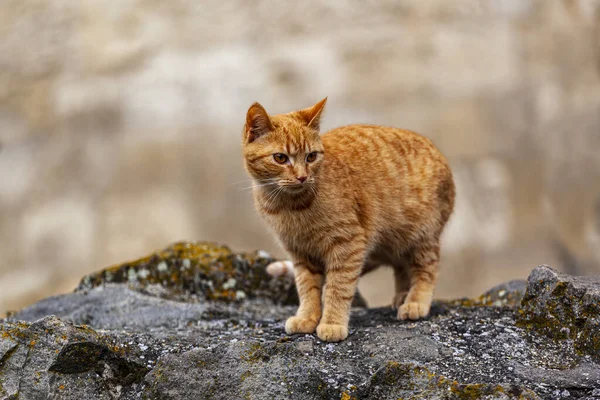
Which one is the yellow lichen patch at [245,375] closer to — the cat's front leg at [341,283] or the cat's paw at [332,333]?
the cat's paw at [332,333]

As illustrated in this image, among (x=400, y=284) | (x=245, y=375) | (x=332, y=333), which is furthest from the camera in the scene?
(x=400, y=284)

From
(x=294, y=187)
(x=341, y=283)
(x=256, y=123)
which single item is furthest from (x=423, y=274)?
(x=256, y=123)

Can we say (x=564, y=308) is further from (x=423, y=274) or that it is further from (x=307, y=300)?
(x=307, y=300)

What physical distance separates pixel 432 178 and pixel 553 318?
6.60ft

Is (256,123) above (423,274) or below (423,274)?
above

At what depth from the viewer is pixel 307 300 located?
209 inches

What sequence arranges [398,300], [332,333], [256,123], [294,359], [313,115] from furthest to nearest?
[398,300]
[313,115]
[256,123]
[332,333]
[294,359]

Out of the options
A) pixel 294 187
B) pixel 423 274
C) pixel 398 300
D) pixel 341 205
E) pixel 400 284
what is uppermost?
pixel 294 187

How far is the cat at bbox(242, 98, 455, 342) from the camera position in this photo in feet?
16.4

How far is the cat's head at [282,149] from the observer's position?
195 inches

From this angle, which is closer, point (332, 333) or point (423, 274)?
point (332, 333)

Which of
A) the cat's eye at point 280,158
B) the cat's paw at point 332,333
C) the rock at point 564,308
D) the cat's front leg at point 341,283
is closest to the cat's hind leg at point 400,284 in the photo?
the cat's front leg at point 341,283

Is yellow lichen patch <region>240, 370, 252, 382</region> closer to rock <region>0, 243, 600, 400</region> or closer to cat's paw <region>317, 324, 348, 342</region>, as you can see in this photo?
rock <region>0, 243, 600, 400</region>

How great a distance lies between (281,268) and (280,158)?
168cm
